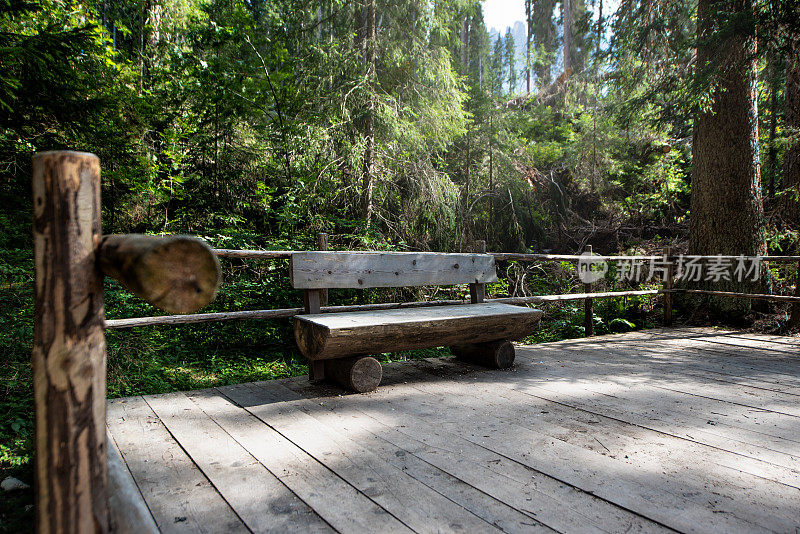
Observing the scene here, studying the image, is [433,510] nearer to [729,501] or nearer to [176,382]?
[729,501]

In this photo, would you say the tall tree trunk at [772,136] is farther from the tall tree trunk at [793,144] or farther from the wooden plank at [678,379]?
the wooden plank at [678,379]

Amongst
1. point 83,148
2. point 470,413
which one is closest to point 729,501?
point 470,413

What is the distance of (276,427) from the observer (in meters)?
2.97

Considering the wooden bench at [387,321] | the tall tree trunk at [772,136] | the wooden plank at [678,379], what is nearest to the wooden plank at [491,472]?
the wooden bench at [387,321]

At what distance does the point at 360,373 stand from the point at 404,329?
46cm

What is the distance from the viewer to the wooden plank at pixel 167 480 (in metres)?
1.88

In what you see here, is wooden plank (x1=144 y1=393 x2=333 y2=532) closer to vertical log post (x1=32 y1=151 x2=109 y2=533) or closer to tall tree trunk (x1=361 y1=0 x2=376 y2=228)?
vertical log post (x1=32 y1=151 x2=109 y2=533)

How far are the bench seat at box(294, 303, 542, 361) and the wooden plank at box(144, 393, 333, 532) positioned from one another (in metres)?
0.72

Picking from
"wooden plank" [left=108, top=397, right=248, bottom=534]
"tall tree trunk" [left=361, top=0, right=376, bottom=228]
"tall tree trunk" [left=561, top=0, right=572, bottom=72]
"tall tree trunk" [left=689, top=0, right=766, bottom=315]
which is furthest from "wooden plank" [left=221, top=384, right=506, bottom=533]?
"tall tree trunk" [left=561, top=0, right=572, bottom=72]

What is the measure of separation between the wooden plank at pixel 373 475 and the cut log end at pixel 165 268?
48.3 inches

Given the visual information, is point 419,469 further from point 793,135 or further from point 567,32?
point 567,32

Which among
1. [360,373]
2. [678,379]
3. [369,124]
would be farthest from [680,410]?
[369,124]

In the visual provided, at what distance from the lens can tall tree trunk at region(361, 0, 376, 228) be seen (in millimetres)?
6961

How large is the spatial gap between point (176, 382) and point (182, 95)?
3948 millimetres
